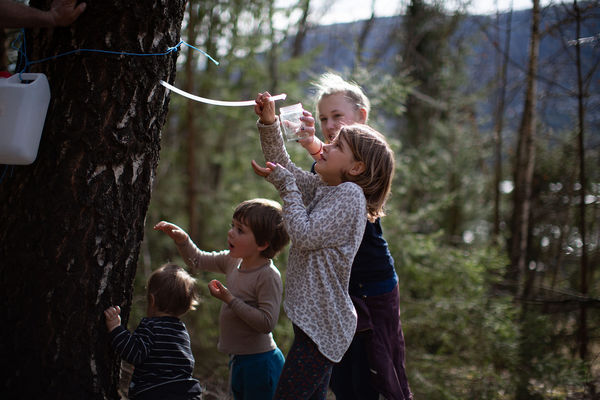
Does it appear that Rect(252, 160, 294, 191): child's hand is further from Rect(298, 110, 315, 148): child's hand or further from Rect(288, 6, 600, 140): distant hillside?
Rect(288, 6, 600, 140): distant hillside

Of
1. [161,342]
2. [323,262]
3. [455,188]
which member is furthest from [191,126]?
[323,262]

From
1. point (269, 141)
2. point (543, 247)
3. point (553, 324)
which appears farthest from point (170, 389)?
point (543, 247)

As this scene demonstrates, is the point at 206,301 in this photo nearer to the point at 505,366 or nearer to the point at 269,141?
the point at 505,366

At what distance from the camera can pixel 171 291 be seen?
2.13 meters

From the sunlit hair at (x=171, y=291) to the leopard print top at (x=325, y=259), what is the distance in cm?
46

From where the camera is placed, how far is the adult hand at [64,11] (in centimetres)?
186

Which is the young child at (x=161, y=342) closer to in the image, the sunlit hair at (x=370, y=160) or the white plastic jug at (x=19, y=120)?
the white plastic jug at (x=19, y=120)

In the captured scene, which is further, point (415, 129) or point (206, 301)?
point (415, 129)

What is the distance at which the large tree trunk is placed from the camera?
1921mm

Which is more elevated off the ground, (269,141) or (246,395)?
(269,141)

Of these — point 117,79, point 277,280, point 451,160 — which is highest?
point 451,160

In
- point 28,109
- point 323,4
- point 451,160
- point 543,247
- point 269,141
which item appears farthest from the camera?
point 323,4

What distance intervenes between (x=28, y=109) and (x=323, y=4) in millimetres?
11581

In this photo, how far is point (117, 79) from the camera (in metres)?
1.96
